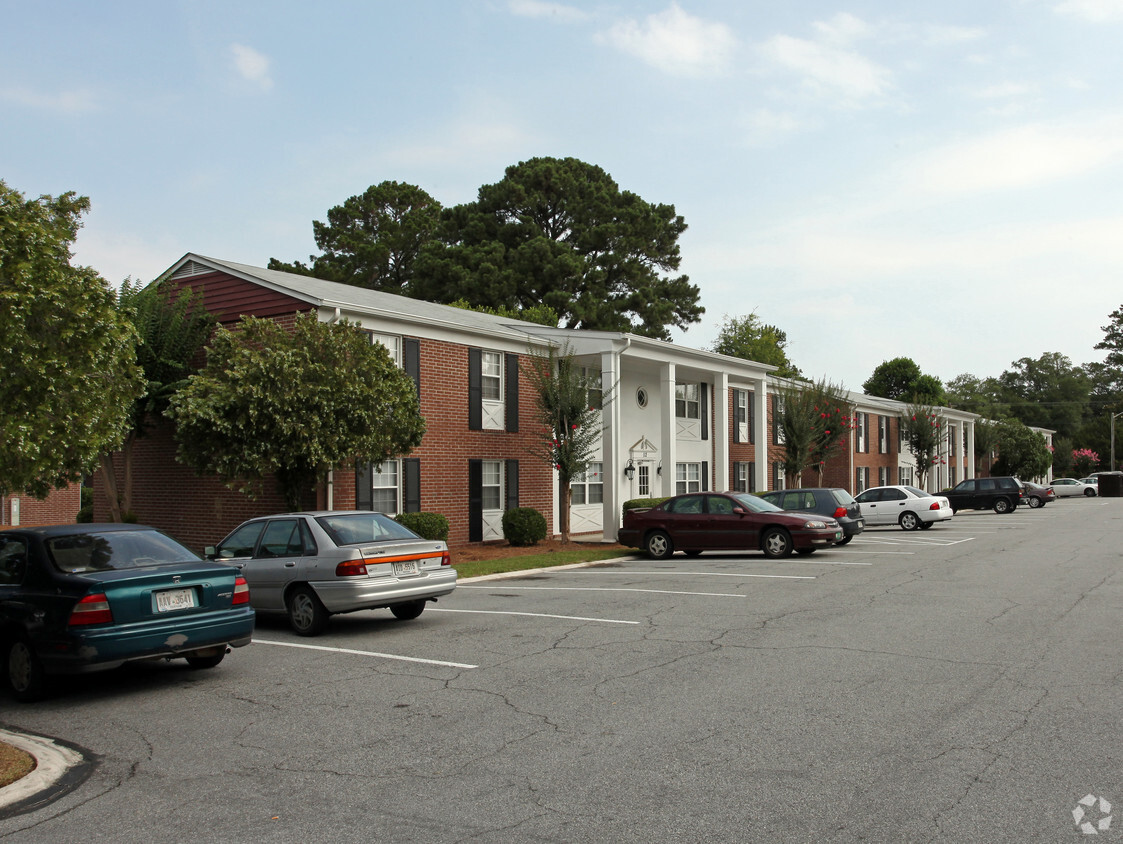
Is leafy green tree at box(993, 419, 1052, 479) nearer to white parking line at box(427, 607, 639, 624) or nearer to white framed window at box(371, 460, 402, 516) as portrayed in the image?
white framed window at box(371, 460, 402, 516)

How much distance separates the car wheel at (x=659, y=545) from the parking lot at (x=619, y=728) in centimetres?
860

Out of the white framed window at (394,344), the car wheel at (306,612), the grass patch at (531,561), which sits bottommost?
the grass patch at (531,561)

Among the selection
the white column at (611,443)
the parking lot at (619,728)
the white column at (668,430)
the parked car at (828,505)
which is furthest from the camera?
the white column at (668,430)

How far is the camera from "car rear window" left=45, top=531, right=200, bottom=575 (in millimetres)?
8055

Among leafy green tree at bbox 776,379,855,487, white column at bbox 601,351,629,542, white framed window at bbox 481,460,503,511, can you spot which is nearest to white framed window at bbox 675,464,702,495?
leafy green tree at bbox 776,379,855,487

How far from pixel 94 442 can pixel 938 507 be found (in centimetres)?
2577

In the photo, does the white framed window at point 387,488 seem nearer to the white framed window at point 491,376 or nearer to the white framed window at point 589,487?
the white framed window at point 491,376

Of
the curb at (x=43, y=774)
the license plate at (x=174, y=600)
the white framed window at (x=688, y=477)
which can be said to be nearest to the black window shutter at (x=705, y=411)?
the white framed window at (x=688, y=477)

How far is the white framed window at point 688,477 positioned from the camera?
33531mm

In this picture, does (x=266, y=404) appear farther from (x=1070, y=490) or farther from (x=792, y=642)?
(x=1070, y=490)

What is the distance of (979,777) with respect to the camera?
211 inches

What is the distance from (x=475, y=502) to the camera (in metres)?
23.5

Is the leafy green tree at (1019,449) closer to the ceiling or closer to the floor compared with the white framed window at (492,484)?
closer to the ceiling

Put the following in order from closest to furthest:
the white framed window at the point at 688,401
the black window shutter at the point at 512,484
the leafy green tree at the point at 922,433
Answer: the black window shutter at the point at 512,484 < the white framed window at the point at 688,401 < the leafy green tree at the point at 922,433
